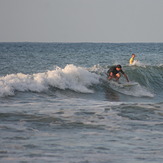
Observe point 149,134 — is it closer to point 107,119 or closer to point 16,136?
point 107,119

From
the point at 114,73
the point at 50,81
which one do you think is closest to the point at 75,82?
the point at 50,81

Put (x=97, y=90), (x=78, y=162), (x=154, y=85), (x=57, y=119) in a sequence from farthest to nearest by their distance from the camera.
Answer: (x=154, y=85) → (x=97, y=90) → (x=57, y=119) → (x=78, y=162)

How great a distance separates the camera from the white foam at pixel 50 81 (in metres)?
15.5

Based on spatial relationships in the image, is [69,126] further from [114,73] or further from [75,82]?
[114,73]

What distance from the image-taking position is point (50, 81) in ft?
57.5

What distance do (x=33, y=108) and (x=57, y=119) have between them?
1.58m

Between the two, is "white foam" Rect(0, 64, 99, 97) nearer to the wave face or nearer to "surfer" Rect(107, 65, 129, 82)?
the wave face

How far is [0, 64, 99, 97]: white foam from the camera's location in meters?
15.5

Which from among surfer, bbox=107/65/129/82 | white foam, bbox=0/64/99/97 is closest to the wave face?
white foam, bbox=0/64/99/97

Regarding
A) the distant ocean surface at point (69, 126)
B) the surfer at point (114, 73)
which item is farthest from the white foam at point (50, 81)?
the surfer at point (114, 73)

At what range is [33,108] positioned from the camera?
11.8 metres

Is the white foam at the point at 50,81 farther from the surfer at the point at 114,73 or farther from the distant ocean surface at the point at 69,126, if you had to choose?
the surfer at the point at 114,73

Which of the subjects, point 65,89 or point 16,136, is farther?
point 65,89

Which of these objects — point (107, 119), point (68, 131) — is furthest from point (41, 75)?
point (68, 131)
